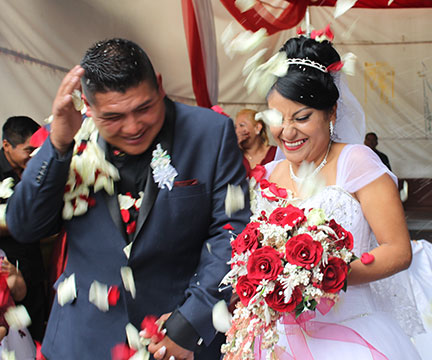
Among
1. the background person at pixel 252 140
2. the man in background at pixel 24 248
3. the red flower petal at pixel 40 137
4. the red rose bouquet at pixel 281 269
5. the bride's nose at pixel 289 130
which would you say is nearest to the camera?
the red rose bouquet at pixel 281 269

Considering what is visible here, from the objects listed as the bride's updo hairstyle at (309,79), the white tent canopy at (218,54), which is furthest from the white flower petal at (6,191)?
the white tent canopy at (218,54)

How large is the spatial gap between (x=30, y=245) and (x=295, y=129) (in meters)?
2.01

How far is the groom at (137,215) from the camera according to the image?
1.78 meters

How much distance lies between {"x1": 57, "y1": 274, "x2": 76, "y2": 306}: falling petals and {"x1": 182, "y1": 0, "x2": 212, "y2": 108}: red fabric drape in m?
3.80

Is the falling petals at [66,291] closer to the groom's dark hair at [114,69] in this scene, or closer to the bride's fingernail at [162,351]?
the bride's fingernail at [162,351]

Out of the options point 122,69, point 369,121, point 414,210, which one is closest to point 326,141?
point 122,69

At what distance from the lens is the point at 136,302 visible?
1.87 m

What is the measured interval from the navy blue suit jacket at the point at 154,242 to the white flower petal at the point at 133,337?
0.02 meters

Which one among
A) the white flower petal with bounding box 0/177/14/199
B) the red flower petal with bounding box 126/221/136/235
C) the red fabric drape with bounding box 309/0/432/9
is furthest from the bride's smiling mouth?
the red fabric drape with bounding box 309/0/432/9

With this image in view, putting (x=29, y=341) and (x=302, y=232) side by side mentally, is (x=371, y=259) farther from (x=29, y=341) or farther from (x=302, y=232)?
(x=29, y=341)

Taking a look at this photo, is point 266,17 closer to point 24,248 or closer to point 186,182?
point 24,248

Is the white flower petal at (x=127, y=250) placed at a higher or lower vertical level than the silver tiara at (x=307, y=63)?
higher

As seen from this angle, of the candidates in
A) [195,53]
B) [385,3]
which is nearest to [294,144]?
[195,53]

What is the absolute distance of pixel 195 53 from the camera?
539cm
